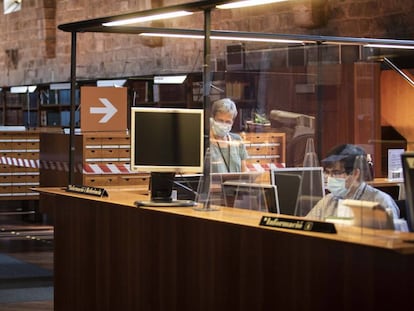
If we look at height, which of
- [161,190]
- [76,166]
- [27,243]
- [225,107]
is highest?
[225,107]

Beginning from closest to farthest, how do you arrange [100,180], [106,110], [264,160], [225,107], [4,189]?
[225,107] → [264,160] → [106,110] → [100,180] → [4,189]

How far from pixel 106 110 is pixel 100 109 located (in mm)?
62

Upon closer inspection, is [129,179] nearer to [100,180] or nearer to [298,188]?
[100,180]

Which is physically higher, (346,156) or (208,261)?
(346,156)

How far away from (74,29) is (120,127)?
1.64 metres

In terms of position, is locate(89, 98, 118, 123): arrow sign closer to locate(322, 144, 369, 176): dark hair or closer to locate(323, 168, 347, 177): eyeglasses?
locate(322, 144, 369, 176): dark hair

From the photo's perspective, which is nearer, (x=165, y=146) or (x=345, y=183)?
(x=345, y=183)

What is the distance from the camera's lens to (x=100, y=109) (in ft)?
27.6

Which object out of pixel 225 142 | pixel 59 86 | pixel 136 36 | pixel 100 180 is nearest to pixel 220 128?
pixel 225 142

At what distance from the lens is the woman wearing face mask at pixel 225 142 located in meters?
5.48

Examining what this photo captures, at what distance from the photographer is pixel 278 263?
4.34m

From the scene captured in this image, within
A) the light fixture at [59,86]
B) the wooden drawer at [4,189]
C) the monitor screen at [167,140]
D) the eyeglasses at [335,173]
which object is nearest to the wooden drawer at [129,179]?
the wooden drawer at [4,189]

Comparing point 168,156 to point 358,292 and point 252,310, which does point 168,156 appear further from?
point 358,292

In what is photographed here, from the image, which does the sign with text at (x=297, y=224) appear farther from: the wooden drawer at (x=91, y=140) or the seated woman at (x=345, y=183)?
the wooden drawer at (x=91, y=140)
